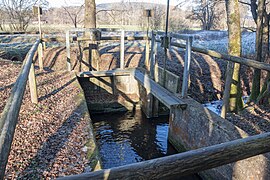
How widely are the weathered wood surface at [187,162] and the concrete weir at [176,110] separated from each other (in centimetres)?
255

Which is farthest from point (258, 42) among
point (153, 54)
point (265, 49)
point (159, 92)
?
point (159, 92)

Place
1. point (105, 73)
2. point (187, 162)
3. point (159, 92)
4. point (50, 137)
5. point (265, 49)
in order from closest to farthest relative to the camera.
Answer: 1. point (187, 162)
2. point (50, 137)
3. point (159, 92)
4. point (265, 49)
5. point (105, 73)

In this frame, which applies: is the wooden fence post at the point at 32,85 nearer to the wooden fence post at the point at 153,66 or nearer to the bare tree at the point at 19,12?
the wooden fence post at the point at 153,66

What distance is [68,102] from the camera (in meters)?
5.82

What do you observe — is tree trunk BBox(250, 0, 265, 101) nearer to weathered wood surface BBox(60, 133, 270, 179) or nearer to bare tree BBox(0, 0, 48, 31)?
weathered wood surface BBox(60, 133, 270, 179)

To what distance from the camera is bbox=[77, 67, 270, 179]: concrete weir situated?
4.20 meters

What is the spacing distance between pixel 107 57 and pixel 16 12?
15.1 m

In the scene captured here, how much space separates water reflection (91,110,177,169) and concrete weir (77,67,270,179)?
0.37 metres

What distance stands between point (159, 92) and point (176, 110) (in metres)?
0.94

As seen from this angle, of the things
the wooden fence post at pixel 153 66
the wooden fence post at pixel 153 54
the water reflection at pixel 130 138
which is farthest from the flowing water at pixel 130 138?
the wooden fence post at pixel 153 54

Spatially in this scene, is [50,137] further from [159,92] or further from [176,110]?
[159,92]

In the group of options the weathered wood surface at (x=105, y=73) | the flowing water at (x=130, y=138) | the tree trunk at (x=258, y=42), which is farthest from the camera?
the weathered wood surface at (x=105, y=73)

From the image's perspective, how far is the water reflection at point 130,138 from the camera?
20.9ft

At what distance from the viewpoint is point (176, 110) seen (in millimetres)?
6320
